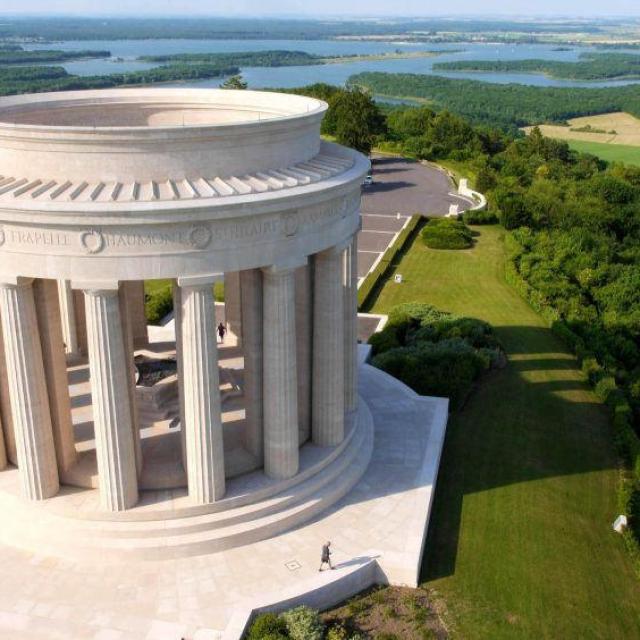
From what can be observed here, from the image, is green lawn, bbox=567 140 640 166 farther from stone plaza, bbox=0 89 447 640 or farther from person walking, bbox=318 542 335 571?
person walking, bbox=318 542 335 571

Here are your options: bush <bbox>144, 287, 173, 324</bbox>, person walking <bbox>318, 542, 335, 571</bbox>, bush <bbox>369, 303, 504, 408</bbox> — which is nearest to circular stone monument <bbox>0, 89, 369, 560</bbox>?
person walking <bbox>318, 542, 335, 571</bbox>

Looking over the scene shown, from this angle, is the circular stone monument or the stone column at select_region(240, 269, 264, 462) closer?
the circular stone monument

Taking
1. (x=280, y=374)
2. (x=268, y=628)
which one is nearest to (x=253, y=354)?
(x=280, y=374)

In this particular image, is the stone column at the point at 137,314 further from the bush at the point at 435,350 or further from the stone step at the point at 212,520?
the stone step at the point at 212,520

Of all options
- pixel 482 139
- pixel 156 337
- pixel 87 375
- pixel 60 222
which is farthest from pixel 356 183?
pixel 482 139

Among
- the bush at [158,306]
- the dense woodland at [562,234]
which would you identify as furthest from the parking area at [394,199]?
the bush at [158,306]

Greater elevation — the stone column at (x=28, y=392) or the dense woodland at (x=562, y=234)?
the stone column at (x=28, y=392)
